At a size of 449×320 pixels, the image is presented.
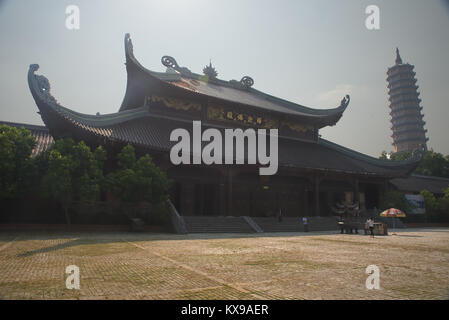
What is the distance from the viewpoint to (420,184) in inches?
1335

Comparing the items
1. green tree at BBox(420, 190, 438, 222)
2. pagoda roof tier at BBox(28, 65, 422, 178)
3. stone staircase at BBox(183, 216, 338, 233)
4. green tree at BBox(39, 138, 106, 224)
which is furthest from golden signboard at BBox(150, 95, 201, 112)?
green tree at BBox(420, 190, 438, 222)

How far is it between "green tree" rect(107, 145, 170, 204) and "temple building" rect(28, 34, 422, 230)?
2.06m

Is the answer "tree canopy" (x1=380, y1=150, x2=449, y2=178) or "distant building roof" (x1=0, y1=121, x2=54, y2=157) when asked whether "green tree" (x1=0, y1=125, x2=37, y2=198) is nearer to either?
"distant building roof" (x1=0, y1=121, x2=54, y2=157)

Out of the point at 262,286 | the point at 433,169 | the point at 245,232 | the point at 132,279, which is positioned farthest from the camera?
the point at 433,169

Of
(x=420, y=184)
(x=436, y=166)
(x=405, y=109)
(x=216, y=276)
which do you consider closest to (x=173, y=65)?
(x=216, y=276)

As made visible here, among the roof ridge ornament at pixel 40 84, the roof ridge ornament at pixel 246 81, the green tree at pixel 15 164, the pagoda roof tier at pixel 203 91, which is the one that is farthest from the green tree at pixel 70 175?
the roof ridge ornament at pixel 246 81

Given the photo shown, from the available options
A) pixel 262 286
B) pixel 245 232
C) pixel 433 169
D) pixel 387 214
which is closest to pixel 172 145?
pixel 245 232

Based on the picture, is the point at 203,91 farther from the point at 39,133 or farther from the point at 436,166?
the point at 436,166

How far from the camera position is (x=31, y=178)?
46.1 feet

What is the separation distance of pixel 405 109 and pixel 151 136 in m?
73.0

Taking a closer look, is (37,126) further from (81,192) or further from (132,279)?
(132,279)

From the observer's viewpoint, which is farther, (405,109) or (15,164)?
(405,109)

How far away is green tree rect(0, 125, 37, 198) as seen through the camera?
13367mm

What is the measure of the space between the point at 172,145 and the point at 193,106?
5788mm
